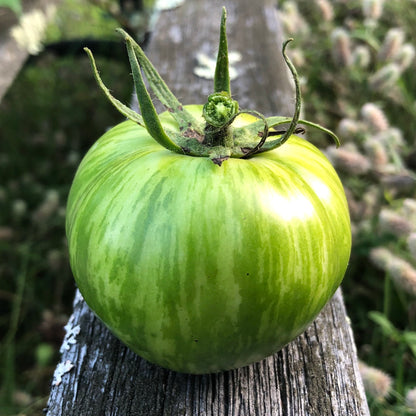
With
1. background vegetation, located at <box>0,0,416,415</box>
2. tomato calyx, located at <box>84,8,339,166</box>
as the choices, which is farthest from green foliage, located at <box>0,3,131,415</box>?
tomato calyx, located at <box>84,8,339,166</box>

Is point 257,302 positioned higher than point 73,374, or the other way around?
point 257,302

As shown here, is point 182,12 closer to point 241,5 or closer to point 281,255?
point 241,5

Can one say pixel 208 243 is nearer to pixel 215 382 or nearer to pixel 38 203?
pixel 215 382

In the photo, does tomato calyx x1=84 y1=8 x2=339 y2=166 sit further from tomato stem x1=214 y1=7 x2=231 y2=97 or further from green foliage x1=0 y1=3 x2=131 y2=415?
green foliage x1=0 y1=3 x2=131 y2=415

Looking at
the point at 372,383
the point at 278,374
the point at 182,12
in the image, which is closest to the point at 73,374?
the point at 278,374

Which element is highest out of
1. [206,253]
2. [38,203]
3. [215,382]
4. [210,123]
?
[210,123]

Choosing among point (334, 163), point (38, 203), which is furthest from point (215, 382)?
point (38, 203)
